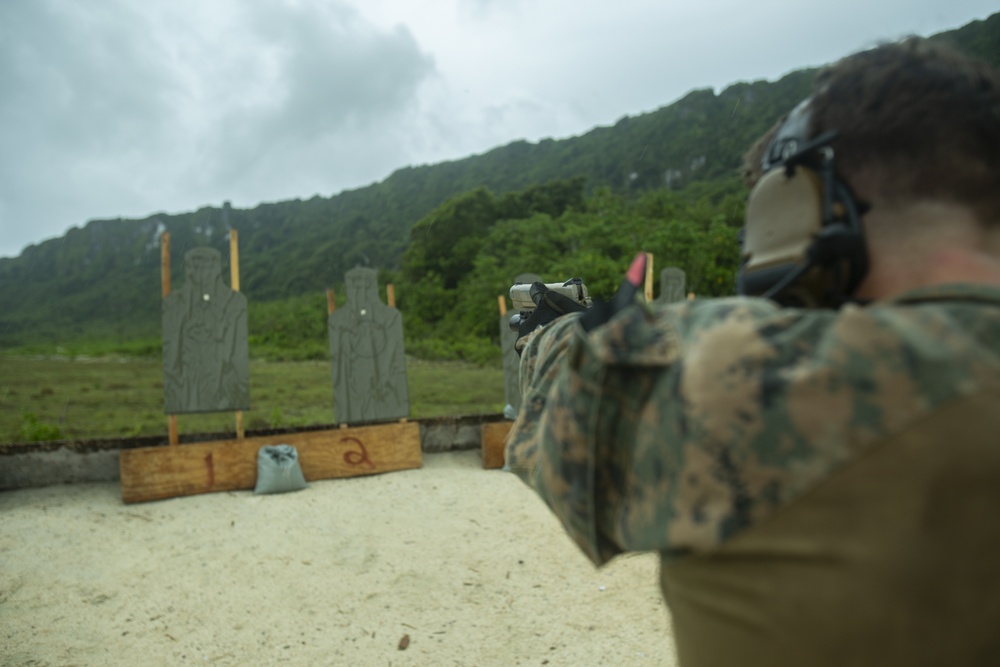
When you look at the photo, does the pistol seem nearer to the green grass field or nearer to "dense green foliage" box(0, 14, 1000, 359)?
"dense green foliage" box(0, 14, 1000, 359)

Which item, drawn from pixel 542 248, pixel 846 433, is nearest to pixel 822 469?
pixel 846 433

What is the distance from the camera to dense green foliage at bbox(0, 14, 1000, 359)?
1002cm

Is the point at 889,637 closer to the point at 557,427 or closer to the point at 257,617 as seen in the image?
the point at 557,427

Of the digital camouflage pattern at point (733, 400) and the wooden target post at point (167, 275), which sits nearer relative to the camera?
the digital camouflage pattern at point (733, 400)

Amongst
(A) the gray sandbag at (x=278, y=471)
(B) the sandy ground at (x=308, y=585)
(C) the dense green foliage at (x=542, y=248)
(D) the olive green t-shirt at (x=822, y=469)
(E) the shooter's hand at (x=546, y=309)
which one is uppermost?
(C) the dense green foliage at (x=542, y=248)

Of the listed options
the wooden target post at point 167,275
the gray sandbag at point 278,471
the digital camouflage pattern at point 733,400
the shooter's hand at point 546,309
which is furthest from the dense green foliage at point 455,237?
the wooden target post at point 167,275

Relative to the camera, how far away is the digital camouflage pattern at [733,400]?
0.50 meters

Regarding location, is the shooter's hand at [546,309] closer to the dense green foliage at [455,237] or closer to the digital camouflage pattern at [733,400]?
the digital camouflage pattern at [733,400]

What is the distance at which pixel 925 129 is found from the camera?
617 mm

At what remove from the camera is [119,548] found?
2902mm

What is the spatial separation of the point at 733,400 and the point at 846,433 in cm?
9

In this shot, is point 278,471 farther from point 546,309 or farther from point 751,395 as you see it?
point 751,395

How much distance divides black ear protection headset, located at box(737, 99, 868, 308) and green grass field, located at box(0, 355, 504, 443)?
4.35 m

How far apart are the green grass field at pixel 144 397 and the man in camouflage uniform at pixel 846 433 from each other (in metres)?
4.36
